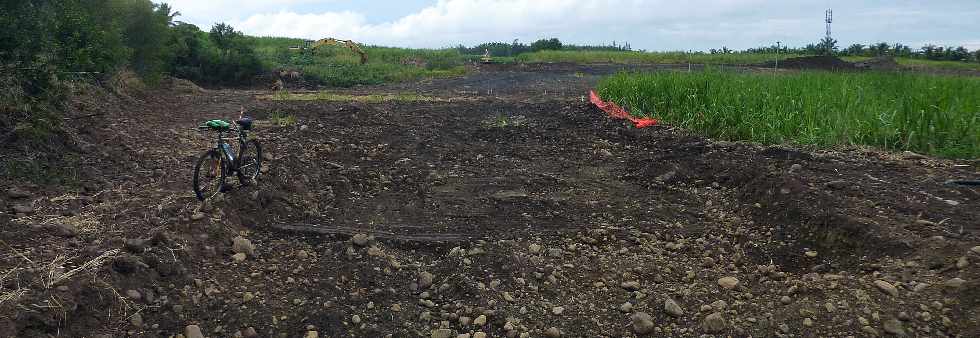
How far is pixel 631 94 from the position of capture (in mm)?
11234

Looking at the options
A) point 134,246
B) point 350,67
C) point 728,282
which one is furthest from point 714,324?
point 350,67

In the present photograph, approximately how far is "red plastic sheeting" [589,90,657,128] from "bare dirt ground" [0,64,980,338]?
2131 millimetres

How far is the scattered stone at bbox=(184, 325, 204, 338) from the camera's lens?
10.0 feet

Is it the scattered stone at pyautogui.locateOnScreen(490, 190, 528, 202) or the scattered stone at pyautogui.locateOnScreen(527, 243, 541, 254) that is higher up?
the scattered stone at pyautogui.locateOnScreen(490, 190, 528, 202)

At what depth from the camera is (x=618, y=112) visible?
10.4 meters

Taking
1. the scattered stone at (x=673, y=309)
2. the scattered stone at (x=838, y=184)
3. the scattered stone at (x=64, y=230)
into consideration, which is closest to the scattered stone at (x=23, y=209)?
the scattered stone at (x=64, y=230)

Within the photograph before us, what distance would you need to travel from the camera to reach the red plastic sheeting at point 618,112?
912 cm

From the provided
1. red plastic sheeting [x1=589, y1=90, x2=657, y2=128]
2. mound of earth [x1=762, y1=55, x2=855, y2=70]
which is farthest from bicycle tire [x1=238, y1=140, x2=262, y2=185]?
mound of earth [x1=762, y1=55, x2=855, y2=70]

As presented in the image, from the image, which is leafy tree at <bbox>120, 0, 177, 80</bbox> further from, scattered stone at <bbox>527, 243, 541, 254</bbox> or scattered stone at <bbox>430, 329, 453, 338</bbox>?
scattered stone at <bbox>430, 329, 453, 338</bbox>

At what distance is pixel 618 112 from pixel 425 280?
23.9 feet

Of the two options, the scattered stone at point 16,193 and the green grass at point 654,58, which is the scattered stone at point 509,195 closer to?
the scattered stone at point 16,193

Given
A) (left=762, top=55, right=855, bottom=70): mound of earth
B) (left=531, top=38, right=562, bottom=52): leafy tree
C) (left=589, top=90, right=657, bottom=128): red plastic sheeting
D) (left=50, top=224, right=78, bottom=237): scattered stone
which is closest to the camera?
(left=50, top=224, right=78, bottom=237): scattered stone

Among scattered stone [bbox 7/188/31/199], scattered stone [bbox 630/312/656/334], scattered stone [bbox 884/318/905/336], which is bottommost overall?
scattered stone [bbox 630/312/656/334]

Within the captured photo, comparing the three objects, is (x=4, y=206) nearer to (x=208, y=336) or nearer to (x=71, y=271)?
(x=71, y=271)
